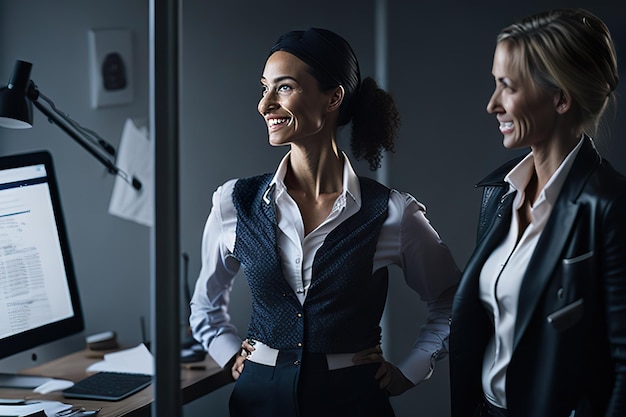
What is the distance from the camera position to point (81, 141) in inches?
64.2

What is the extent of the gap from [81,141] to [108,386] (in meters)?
0.51

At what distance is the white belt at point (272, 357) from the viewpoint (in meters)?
1.21

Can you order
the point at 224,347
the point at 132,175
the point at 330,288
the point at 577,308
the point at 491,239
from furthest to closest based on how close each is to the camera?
1. the point at 132,175
2. the point at 224,347
3. the point at 330,288
4. the point at 491,239
5. the point at 577,308

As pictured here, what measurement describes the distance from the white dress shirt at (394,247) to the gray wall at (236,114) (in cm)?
3

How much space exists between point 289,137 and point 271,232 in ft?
0.51

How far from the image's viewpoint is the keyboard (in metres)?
1.40

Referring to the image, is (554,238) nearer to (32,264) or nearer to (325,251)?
(325,251)

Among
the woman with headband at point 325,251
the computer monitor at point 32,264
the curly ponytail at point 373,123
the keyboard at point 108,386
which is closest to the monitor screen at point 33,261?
the computer monitor at point 32,264

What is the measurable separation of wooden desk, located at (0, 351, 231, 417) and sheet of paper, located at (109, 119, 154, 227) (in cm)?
35

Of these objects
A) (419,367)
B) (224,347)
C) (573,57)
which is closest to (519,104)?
(573,57)

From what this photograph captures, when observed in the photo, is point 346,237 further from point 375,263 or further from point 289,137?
point 289,137

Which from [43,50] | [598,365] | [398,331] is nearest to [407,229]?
[398,331]

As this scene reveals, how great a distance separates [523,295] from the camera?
1.03 metres

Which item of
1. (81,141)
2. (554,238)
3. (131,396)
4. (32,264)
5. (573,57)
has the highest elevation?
(573,57)
